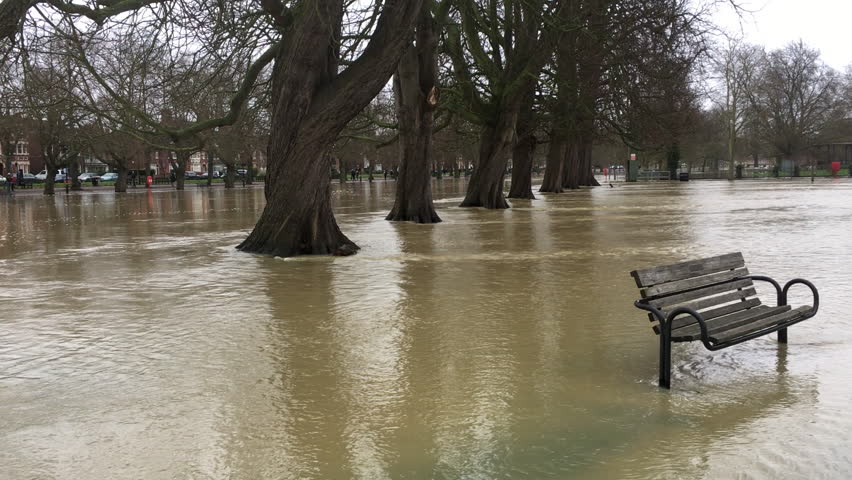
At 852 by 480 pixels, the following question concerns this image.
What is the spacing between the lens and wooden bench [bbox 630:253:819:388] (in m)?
5.37

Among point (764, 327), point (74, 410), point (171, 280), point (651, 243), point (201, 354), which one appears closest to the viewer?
point (74, 410)

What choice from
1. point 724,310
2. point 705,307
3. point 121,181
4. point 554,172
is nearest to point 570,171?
point 554,172

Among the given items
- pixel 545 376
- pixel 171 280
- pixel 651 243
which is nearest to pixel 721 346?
pixel 545 376

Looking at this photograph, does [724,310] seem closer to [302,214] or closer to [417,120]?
[302,214]

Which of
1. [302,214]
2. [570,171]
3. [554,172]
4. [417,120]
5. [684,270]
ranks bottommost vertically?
Result: [684,270]

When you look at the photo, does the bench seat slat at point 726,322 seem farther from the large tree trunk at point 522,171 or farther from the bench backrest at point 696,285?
the large tree trunk at point 522,171

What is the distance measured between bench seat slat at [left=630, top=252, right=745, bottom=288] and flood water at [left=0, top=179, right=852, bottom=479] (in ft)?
2.32

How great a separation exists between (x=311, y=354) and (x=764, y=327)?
3.68 metres

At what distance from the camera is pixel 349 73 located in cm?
1348

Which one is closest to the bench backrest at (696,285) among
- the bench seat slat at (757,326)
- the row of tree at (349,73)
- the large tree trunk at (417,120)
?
the bench seat slat at (757,326)

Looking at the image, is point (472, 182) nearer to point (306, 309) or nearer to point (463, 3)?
point (463, 3)

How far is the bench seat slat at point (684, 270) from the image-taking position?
5785 millimetres

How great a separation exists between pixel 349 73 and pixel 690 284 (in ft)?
29.0

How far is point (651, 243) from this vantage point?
50.5 feet
